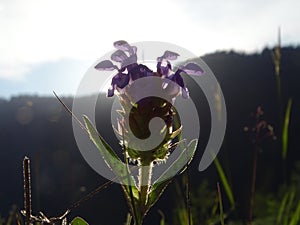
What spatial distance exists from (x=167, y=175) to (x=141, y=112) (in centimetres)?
22

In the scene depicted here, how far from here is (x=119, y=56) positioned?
1368 mm

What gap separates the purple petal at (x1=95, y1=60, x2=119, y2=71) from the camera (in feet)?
4.40

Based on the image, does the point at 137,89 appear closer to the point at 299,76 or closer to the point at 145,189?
the point at 145,189

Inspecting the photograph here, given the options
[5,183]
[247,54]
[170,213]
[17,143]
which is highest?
[247,54]

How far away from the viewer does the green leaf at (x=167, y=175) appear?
1362 mm

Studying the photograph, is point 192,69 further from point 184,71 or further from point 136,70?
point 136,70

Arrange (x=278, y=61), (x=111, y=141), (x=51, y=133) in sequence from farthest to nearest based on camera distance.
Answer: (x=51, y=133) → (x=111, y=141) → (x=278, y=61)

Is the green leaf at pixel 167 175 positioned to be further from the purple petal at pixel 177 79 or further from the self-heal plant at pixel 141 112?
the purple petal at pixel 177 79

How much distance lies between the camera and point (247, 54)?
138 ft

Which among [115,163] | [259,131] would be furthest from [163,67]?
[259,131]

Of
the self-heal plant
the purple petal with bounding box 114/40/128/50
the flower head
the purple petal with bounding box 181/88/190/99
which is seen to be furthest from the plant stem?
the flower head

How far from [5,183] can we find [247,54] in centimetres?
2147

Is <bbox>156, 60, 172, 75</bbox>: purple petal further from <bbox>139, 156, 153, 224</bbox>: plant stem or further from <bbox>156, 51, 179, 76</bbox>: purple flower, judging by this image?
<bbox>139, 156, 153, 224</bbox>: plant stem

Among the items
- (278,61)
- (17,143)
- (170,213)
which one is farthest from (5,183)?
(278,61)
